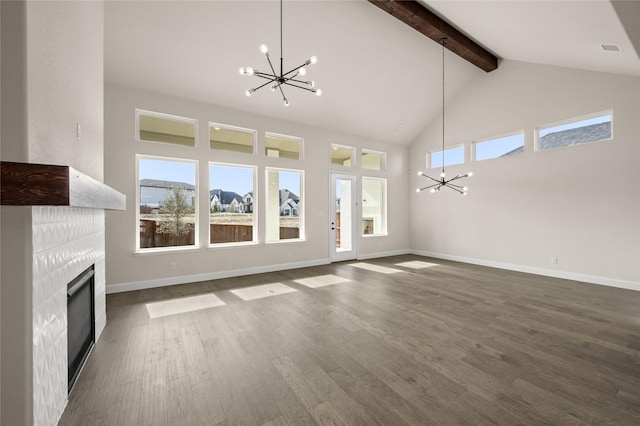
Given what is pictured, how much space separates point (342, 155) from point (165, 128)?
4.38m

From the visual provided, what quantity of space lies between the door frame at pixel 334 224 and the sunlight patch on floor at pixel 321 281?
154 centimetres

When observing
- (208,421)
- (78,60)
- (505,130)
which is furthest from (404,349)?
(505,130)

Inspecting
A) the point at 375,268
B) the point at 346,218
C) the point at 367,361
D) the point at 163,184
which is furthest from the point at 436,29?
the point at 163,184

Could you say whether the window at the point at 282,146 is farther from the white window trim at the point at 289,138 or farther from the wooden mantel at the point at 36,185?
the wooden mantel at the point at 36,185

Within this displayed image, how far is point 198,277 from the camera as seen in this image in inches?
202

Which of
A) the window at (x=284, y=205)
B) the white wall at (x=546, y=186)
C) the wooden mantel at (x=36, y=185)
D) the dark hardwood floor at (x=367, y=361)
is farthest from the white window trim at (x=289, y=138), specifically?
the wooden mantel at (x=36, y=185)

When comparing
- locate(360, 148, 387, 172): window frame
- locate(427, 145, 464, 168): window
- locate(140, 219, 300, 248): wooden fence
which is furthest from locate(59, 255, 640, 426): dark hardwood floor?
locate(360, 148, 387, 172): window frame

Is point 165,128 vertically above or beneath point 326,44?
beneath

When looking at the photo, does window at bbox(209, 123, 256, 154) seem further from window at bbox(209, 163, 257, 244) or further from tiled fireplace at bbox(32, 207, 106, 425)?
tiled fireplace at bbox(32, 207, 106, 425)

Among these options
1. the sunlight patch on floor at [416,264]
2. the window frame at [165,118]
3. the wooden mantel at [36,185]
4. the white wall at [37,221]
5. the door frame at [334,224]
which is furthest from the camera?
the door frame at [334,224]

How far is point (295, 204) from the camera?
657 centimetres

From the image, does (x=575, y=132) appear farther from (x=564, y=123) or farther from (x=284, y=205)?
(x=284, y=205)

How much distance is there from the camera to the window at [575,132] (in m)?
5.02

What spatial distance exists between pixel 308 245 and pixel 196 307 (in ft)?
10.7
